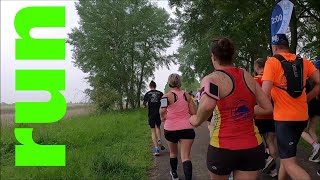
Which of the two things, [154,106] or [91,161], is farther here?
[154,106]

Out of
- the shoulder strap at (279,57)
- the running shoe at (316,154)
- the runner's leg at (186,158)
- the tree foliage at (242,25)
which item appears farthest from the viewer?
the tree foliage at (242,25)

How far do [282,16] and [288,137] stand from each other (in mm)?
4300

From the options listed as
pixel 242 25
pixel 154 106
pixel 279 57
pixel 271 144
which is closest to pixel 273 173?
pixel 271 144

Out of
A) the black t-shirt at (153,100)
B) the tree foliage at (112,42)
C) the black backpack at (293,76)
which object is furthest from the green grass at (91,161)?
the tree foliage at (112,42)

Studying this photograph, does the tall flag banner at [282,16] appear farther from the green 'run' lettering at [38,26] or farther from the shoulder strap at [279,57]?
the green 'run' lettering at [38,26]

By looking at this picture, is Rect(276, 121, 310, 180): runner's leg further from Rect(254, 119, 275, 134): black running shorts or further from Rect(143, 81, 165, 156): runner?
Rect(143, 81, 165, 156): runner

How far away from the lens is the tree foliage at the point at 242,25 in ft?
48.0

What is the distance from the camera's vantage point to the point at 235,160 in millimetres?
3412

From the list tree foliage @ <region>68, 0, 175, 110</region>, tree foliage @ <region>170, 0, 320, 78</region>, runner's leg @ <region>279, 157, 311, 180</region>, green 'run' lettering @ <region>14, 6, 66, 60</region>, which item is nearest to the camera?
runner's leg @ <region>279, 157, 311, 180</region>

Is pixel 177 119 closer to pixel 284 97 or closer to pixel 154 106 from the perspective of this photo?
pixel 284 97

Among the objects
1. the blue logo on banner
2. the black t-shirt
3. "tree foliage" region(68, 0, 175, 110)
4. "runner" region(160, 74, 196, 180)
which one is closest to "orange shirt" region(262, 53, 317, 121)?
"runner" region(160, 74, 196, 180)

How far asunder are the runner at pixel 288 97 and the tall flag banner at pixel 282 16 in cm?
332

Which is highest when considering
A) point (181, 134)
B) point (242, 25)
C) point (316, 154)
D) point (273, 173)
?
point (242, 25)

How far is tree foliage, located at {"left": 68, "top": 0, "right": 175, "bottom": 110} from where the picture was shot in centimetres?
3500
